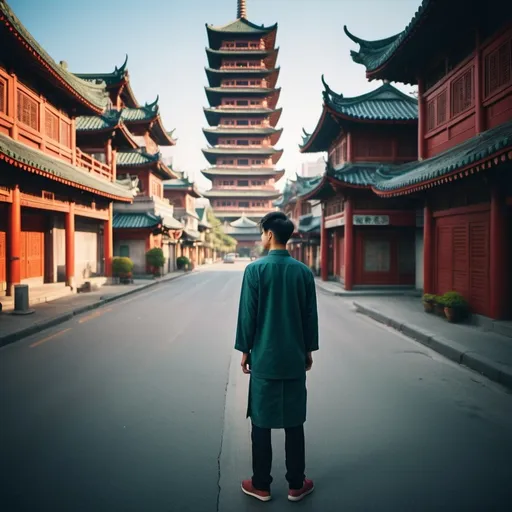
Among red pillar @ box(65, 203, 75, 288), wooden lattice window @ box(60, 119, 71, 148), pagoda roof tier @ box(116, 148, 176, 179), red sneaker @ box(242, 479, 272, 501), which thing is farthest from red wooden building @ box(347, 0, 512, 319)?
pagoda roof tier @ box(116, 148, 176, 179)

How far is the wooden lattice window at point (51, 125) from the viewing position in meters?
14.1

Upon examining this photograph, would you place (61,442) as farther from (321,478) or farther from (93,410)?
(321,478)

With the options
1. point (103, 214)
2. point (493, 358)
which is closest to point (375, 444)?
point (493, 358)

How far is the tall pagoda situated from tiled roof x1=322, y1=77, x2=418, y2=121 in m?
38.7

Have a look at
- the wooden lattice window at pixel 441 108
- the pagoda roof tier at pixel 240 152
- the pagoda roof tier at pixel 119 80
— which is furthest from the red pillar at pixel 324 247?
the pagoda roof tier at pixel 240 152

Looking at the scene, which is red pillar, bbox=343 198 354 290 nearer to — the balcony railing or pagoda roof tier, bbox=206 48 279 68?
the balcony railing

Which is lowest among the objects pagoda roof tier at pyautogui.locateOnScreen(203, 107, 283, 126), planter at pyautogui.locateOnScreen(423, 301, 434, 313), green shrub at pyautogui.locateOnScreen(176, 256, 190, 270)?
planter at pyautogui.locateOnScreen(423, 301, 434, 313)

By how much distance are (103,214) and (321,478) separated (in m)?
17.8

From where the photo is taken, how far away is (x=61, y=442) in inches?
138

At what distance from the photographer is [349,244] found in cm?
1634

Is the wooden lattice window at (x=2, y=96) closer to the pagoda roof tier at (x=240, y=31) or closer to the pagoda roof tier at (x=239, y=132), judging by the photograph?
the pagoda roof tier at (x=239, y=132)

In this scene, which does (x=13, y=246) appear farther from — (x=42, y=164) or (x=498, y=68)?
(x=498, y=68)

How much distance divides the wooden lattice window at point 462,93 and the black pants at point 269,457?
31.0 feet

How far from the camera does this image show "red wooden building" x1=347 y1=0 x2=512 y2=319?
7.97m
